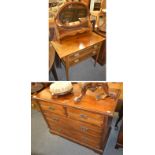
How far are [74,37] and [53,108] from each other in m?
0.39

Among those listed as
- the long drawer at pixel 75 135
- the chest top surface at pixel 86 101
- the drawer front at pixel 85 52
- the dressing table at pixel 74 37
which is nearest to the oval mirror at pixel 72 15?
the dressing table at pixel 74 37

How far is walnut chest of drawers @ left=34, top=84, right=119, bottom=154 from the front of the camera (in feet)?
3.48

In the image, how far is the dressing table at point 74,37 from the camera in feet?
3.38

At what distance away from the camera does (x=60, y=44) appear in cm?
107

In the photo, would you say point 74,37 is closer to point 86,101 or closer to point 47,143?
point 86,101

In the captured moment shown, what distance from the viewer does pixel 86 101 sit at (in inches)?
42.9

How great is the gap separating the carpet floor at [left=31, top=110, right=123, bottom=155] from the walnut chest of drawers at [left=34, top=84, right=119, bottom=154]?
0.02 metres

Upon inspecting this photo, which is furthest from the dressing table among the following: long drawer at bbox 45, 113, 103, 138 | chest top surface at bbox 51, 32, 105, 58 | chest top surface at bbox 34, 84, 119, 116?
long drawer at bbox 45, 113, 103, 138

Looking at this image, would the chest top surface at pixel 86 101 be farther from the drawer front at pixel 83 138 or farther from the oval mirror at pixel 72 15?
the oval mirror at pixel 72 15

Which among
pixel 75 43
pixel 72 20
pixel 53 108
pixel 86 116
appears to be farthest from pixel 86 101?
pixel 72 20

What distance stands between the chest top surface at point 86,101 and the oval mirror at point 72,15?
31 cm
